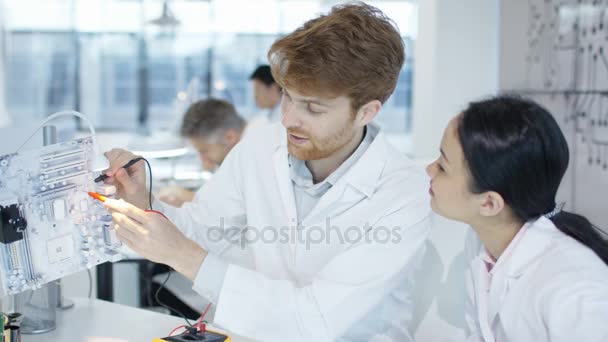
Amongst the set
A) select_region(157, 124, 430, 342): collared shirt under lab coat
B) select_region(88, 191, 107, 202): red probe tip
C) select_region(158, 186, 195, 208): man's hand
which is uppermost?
select_region(88, 191, 107, 202): red probe tip

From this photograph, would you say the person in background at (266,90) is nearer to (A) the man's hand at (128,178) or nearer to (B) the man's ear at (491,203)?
(A) the man's hand at (128,178)

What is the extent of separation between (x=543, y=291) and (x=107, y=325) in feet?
3.24

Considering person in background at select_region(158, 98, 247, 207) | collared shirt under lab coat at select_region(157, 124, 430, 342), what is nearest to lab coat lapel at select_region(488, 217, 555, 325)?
collared shirt under lab coat at select_region(157, 124, 430, 342)

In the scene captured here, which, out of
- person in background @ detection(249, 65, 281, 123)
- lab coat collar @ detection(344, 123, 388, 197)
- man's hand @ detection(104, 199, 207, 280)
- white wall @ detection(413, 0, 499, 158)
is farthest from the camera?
person in background @ detection(249, 65, 281, 123)

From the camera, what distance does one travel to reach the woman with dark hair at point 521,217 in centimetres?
123

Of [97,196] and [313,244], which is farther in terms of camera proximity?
Answer: [313,244]

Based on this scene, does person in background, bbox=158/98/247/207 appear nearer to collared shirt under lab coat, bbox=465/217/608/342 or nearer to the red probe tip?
the red probe tip

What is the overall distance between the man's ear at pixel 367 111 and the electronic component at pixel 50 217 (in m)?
0.63

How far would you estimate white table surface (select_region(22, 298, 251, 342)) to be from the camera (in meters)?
1.47

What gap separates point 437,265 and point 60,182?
→ 3.32 feet

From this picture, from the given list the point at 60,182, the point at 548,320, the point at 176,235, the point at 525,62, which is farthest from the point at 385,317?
the point at 525,62

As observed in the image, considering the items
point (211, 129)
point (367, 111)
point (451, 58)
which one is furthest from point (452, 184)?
point (451, 58)

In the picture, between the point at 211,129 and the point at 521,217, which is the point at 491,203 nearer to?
the point at 521,217

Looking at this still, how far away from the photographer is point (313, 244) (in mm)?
1647
